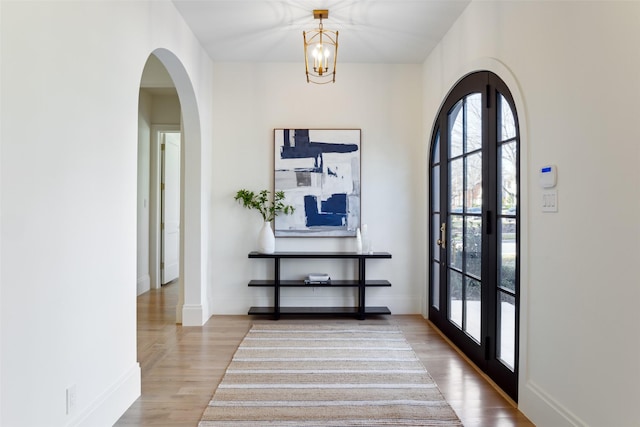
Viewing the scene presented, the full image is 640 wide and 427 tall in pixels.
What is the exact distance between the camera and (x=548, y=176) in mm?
1999

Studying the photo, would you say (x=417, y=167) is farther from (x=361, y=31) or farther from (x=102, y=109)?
(x=102, y=109)

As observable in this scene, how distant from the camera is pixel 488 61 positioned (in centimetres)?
267

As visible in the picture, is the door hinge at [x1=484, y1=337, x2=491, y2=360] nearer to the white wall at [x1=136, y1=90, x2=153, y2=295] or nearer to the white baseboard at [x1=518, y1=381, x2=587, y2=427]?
the white baseboard at [x1=518, y1=381, x2=587, y2=427]

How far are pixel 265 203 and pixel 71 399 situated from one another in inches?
106

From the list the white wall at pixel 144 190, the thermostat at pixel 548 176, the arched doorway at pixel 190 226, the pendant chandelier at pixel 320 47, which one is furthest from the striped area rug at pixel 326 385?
the white wall at pixel 144 190

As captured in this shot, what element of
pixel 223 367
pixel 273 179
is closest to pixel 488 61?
pixel 273 179

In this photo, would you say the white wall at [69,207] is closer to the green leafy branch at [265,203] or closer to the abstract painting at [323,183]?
the green leafy branch at [265,203]

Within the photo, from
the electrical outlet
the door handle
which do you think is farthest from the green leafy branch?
the electrical outlet

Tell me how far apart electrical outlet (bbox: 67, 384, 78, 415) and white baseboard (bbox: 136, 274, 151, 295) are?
3647mm

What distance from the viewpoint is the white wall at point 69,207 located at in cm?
142

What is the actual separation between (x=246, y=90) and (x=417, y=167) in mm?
1996

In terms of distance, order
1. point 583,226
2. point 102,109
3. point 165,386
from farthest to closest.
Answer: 1. point 165,386
2. point 102,109
3. point 583,226

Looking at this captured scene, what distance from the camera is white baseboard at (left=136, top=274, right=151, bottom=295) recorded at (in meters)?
5.29

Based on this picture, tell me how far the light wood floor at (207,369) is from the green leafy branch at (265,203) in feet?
3.59
